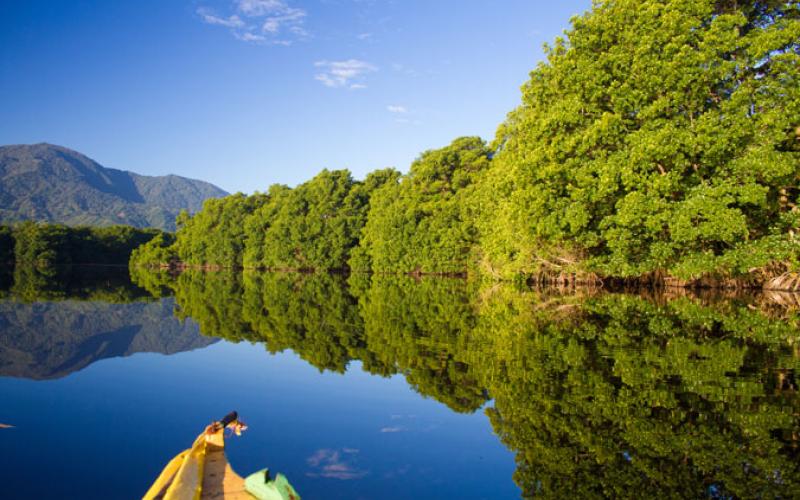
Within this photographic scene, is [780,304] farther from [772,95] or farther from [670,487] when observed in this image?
[670,487]

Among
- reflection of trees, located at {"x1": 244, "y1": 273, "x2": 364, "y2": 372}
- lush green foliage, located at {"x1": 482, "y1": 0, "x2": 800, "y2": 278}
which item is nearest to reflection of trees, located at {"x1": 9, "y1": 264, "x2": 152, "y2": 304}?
reflection of trees, located at {"x1": 244, "y1": 273, "x2": 364, "y2": 372}

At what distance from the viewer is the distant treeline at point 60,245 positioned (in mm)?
93062

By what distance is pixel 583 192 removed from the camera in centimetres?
2527

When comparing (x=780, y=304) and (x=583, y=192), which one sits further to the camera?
Answer: (x=583, y=192)

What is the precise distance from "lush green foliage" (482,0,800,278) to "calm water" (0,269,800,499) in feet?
27.7

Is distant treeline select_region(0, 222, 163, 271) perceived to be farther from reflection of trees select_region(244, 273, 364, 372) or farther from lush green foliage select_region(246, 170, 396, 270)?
reflection of trees select_region(244, 273, 364, 372)

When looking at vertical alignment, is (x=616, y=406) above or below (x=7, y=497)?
above

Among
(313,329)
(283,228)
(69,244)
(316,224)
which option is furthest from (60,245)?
(313,329)

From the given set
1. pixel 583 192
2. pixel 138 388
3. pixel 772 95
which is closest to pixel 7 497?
pixel 138 388

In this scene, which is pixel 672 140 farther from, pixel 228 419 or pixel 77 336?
pixel 77 336

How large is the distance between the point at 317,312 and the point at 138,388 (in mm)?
11824

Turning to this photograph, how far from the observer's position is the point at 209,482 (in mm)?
4020

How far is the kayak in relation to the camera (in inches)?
144

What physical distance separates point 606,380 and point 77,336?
49.6 feet
